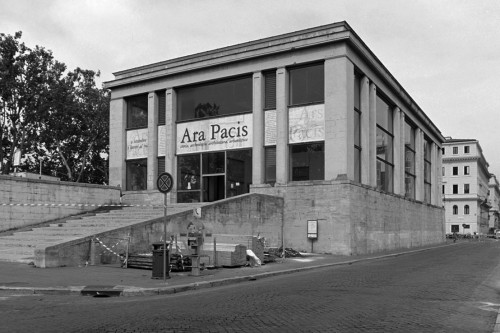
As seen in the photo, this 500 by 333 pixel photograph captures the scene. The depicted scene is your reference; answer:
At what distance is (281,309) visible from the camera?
363 inches

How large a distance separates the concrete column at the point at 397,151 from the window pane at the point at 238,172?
12.7 m

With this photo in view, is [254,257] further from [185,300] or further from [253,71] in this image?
[253,71]

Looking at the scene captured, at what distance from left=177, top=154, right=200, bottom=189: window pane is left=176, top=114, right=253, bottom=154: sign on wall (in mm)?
454

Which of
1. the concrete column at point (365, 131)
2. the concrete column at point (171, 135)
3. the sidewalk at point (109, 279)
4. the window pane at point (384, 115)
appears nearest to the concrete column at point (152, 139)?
the concrete column at point (171, 135)

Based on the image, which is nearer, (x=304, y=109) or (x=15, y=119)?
(x=304, y=109)

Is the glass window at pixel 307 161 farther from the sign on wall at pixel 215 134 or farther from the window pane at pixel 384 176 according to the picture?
the window pane at pixel 384 176

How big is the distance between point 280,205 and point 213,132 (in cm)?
688

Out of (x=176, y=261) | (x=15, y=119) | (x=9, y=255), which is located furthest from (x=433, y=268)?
(x=15, y=119)

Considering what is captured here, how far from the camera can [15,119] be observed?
121ft

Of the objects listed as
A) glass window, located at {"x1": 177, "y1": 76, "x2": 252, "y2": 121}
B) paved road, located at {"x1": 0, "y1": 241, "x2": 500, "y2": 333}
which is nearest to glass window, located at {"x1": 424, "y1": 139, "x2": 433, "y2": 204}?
glass window, located at {"x1": 177, "y1": 76, "x2": 252, "y2": 121}

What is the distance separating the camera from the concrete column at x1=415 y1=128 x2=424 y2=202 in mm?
43372

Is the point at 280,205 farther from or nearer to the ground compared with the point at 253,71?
nearer to the ground

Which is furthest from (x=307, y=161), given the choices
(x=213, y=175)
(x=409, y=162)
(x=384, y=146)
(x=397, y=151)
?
(x=409, y=162)

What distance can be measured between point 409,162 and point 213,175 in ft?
63.2
